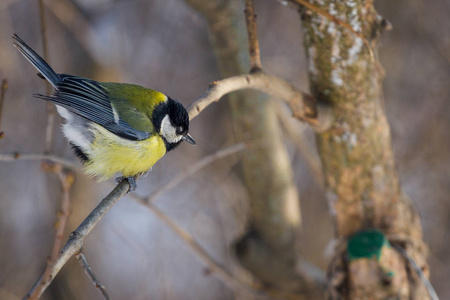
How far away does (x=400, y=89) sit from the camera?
4000 mm

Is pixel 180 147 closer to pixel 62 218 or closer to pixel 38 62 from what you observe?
pixel 38 62

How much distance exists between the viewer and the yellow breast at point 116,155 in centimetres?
187

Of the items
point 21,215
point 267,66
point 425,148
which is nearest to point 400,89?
point 425,148

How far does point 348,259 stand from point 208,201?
2.27m

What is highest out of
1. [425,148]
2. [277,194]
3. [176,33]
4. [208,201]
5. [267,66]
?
[176,33]

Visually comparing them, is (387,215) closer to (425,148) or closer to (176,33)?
(425,148)

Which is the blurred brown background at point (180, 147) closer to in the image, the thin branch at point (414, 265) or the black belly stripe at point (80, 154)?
the black belly stripe at point (80, 154)

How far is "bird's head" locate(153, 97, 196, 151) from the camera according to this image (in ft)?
6.20

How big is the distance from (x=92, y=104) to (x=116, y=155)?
0.25 m

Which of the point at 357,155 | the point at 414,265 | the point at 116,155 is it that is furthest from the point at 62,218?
the point at 414,265

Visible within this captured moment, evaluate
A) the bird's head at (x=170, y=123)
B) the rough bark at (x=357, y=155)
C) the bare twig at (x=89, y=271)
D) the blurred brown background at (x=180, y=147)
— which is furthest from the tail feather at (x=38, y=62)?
the blurred brown background at (x=180, y=147)

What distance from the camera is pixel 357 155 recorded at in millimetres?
1845

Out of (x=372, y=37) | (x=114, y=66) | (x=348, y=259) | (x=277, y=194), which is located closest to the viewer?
(x=372, y=37)

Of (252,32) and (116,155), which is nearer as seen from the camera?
(252,32)
